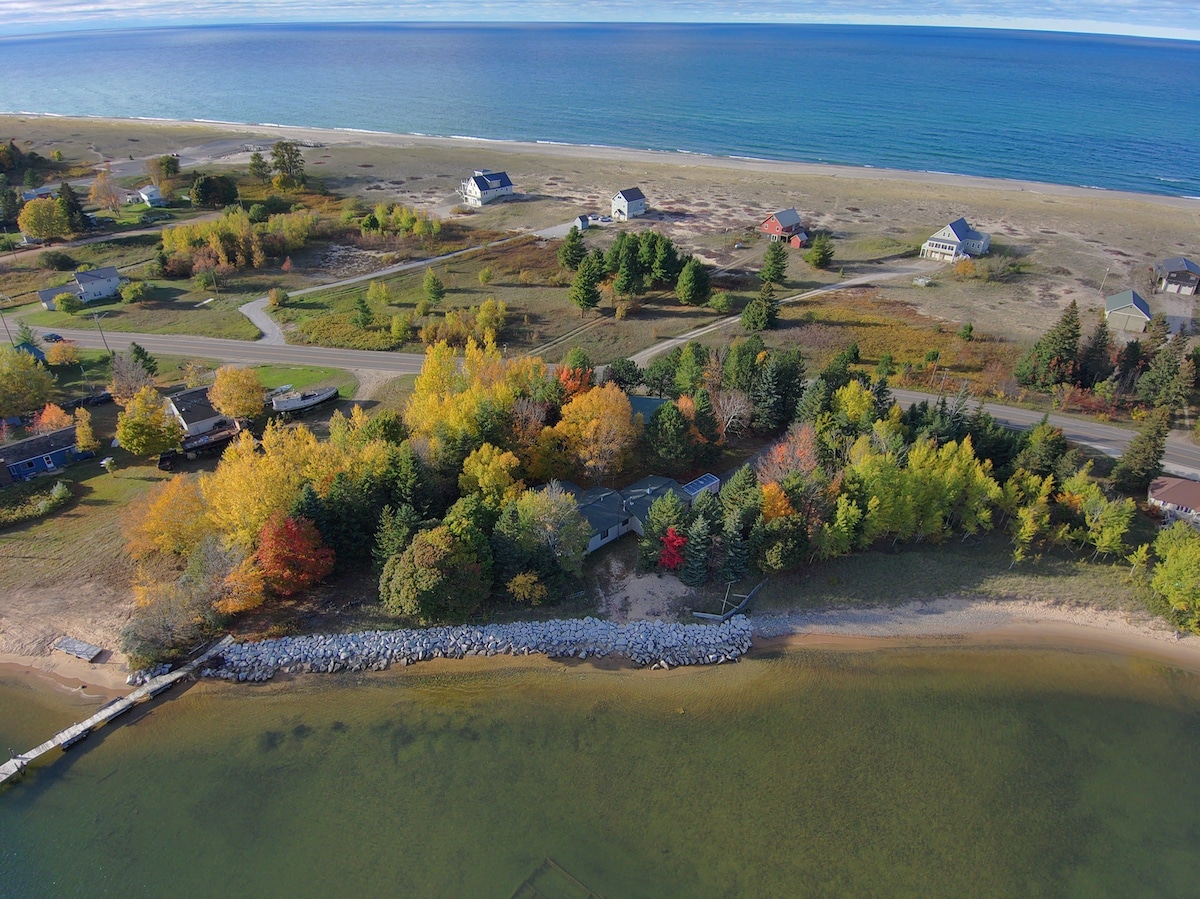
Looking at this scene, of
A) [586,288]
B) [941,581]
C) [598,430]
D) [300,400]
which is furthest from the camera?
[586,288]

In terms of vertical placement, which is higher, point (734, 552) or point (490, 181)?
point (490, 181)

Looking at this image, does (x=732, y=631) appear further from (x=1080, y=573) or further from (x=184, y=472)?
(x=184, y=472)

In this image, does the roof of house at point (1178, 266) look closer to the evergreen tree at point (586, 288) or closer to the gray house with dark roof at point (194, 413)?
the evergreen tree at point (586, 288)

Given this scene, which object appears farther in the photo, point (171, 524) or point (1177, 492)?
point (1177, 492)

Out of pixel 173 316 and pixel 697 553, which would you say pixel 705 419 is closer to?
pixel 697 553

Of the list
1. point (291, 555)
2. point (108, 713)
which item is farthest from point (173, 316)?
point (108, 713)

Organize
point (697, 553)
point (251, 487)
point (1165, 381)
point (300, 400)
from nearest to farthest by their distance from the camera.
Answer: point (251, 487)
point (697, 553)
point (300, 400)
point (1165, 381)

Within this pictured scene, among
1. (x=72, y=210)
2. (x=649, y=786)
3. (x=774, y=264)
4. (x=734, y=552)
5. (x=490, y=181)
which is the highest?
(x=490, y=181)

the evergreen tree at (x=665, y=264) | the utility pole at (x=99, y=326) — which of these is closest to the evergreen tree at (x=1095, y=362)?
the evergreen tree at (x=665, y=264)
